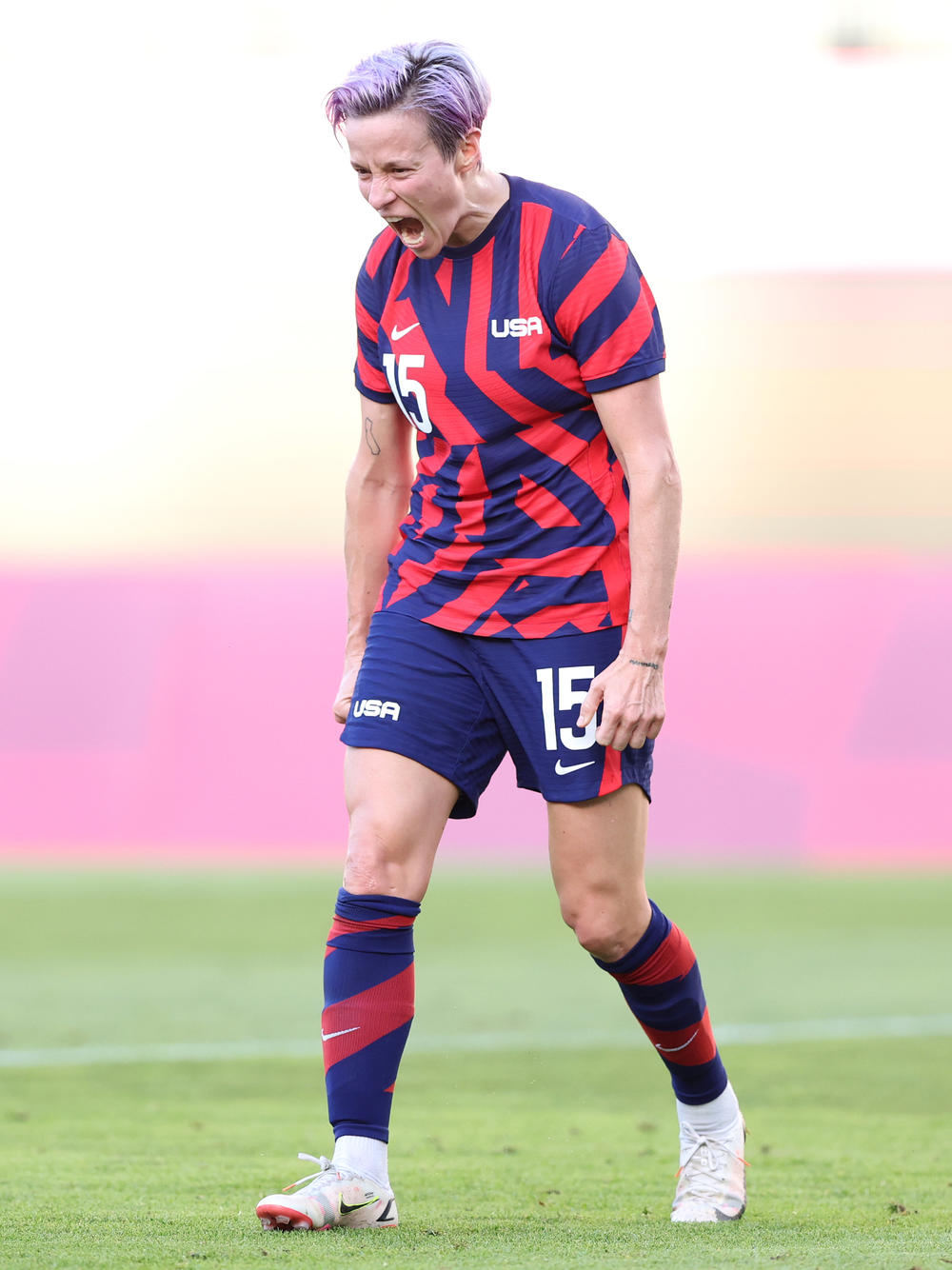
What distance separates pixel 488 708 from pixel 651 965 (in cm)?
54

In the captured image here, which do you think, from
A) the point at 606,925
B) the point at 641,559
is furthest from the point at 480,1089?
the point at 641,559

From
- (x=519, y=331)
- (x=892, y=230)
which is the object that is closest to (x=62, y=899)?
(x=519, y=331)

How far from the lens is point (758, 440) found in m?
14.4

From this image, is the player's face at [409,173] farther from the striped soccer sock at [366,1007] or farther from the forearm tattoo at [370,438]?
the striped soccer sock at [366,1007]

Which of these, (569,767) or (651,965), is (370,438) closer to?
(569,767)

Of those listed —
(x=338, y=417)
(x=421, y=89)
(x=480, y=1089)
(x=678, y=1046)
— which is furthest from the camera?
(x=338, y=417)

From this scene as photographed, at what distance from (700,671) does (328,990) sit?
10.9 m

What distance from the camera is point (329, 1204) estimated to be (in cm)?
270

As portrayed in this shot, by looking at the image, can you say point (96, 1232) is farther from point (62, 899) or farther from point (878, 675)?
point (878, 675)

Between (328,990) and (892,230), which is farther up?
(892,230)

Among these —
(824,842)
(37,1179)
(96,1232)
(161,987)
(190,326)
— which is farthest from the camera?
(190,326)

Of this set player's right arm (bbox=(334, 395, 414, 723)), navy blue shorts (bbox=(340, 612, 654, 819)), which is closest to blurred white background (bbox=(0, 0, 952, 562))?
player's right arm (bbox=(334, 395, 414, 723))

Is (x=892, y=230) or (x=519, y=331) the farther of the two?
(x=892, y=230)

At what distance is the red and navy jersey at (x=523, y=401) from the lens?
2916 mm
